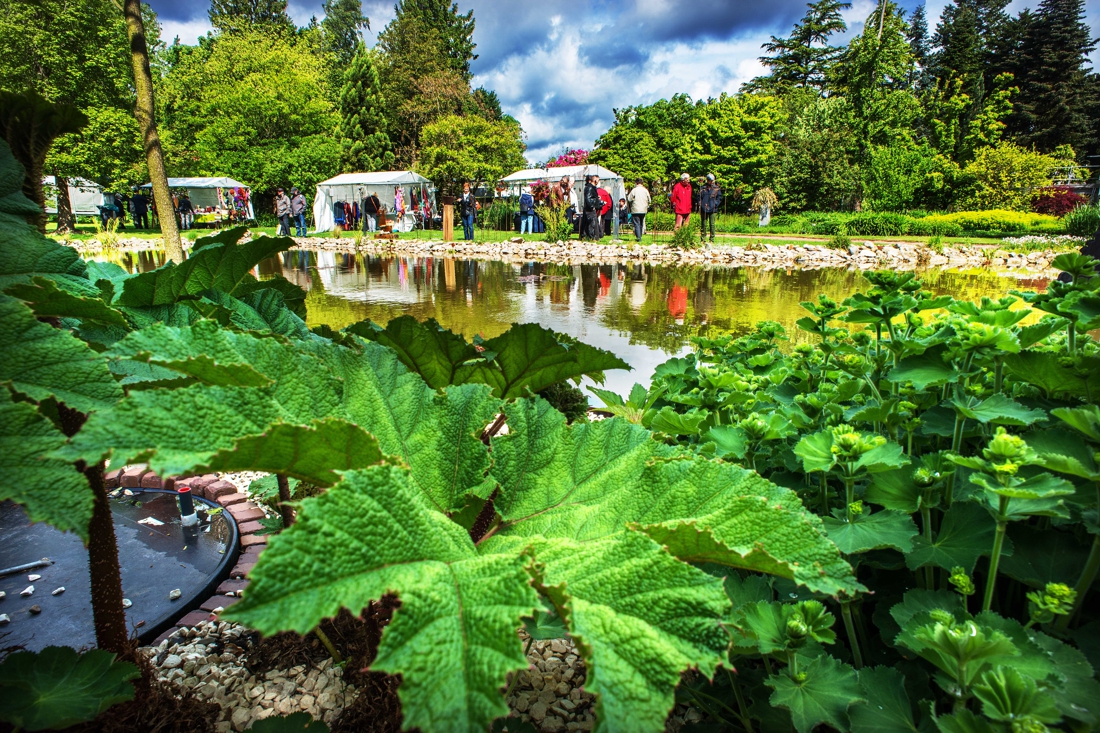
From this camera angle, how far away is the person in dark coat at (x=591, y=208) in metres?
19.3

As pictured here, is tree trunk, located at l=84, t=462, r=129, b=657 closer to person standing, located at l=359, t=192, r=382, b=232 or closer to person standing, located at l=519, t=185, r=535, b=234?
person standing, located at l=519, t=185, r=535, b=234

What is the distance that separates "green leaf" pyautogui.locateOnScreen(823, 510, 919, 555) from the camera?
102cm

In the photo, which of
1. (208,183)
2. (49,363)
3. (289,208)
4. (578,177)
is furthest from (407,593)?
(208,183)

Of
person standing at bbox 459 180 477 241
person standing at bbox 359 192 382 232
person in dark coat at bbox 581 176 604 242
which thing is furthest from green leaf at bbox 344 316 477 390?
person standing at bbox 359 192 382 232

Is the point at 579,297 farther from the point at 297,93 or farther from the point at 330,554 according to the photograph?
the point at 297,93

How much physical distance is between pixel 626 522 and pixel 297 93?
135 feet

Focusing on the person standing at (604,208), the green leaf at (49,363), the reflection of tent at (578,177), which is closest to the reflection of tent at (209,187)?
the reflection of tent at (578,177)

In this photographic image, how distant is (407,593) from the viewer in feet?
2.03

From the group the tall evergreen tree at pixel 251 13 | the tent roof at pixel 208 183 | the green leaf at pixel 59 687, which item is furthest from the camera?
the tall evergreen tree at pixel 251 13

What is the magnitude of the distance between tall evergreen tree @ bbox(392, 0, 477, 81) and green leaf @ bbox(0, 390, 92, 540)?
59150 mm

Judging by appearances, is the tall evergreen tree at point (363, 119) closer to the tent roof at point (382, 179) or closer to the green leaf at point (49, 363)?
the tent roof at point (382, 179)

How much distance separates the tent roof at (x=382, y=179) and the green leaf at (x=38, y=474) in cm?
3119

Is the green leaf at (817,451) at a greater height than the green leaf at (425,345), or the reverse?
the green leaf at (425,345)

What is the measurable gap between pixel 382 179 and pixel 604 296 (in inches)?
993
